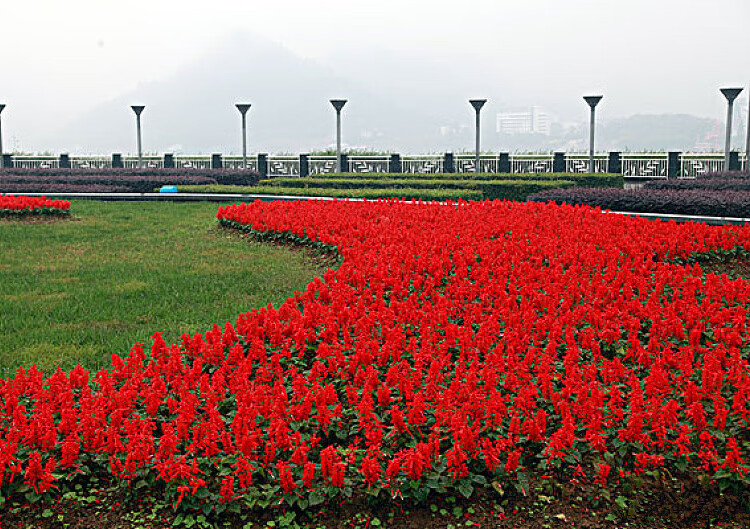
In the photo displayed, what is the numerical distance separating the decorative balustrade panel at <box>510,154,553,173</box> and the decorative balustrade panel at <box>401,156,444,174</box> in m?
2.73

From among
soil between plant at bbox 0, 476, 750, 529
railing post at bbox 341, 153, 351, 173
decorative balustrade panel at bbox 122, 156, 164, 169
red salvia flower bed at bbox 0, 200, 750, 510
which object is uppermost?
decorative balustrade panel at bbox 122, 156, 164, 169

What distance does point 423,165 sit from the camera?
95.2 ft

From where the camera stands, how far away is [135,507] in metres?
3.87

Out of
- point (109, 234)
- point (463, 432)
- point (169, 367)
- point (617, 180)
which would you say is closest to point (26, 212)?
point (109, 234)

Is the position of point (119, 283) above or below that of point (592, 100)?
below

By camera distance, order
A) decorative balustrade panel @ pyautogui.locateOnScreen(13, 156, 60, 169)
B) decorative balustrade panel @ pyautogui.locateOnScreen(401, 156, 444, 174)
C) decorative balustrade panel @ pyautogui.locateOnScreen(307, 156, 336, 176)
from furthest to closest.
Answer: decorative balustrade panel @ pyautogui.locateOnScreen(13, 156, 60, 169), decorative balustrade panel @ pyautogui.locateOnScreen(307, 156, 336, 176), decorative balustrade panel @ pyautogui.locateOnScreen(401, 156, 444, 174)

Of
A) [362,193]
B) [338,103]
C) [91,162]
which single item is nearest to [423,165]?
[338,103]

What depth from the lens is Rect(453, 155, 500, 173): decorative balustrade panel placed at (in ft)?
95.5

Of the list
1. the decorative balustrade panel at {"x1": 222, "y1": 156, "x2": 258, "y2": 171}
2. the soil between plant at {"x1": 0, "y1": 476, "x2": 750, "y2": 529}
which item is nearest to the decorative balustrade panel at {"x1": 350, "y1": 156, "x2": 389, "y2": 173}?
the decorative balustrade panel at {"x1": 222, "y1": 156, "x2": 258, "y2": 171}

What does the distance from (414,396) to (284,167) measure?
26.9 meters

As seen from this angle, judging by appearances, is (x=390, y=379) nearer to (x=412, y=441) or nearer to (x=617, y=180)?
(x=412, y=441)

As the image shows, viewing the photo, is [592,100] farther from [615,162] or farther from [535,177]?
[535,177]

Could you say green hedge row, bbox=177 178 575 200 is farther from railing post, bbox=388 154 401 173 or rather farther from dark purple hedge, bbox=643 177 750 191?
railing post, bbox=388 154 401 173

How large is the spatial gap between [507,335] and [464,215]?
5.44 metres
